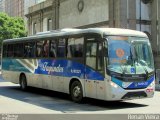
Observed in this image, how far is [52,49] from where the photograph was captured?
711 inches

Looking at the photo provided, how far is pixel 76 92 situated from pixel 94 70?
1.67m

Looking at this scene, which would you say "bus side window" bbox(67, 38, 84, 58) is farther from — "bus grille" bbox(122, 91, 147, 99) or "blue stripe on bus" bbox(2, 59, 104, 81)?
"bus grille" bbox(122, 91, 147, 99)

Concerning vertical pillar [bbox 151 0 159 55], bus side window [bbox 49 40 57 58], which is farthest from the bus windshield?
vertical pillar [bbox 151 0 159 55]

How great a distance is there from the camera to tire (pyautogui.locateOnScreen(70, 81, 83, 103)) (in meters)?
15.7

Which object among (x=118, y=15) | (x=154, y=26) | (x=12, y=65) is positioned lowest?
(x=12, y=65)

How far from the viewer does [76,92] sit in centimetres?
1596

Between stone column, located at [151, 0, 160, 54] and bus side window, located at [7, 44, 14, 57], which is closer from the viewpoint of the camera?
bus side window, located at [7, 44, 14, 57]

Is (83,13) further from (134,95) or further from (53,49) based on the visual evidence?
(134,95)

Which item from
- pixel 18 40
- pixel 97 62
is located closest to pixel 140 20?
pixel 18 40

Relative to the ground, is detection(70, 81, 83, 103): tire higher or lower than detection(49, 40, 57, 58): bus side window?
lower

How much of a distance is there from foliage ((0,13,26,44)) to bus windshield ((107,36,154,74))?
52.4 meters

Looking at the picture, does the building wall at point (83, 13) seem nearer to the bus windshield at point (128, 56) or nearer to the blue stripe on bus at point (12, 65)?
the blue stripe on bus at point (12, 65)

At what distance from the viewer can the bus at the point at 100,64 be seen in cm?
1417

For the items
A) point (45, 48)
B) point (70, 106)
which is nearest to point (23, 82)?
point (45, 48)
